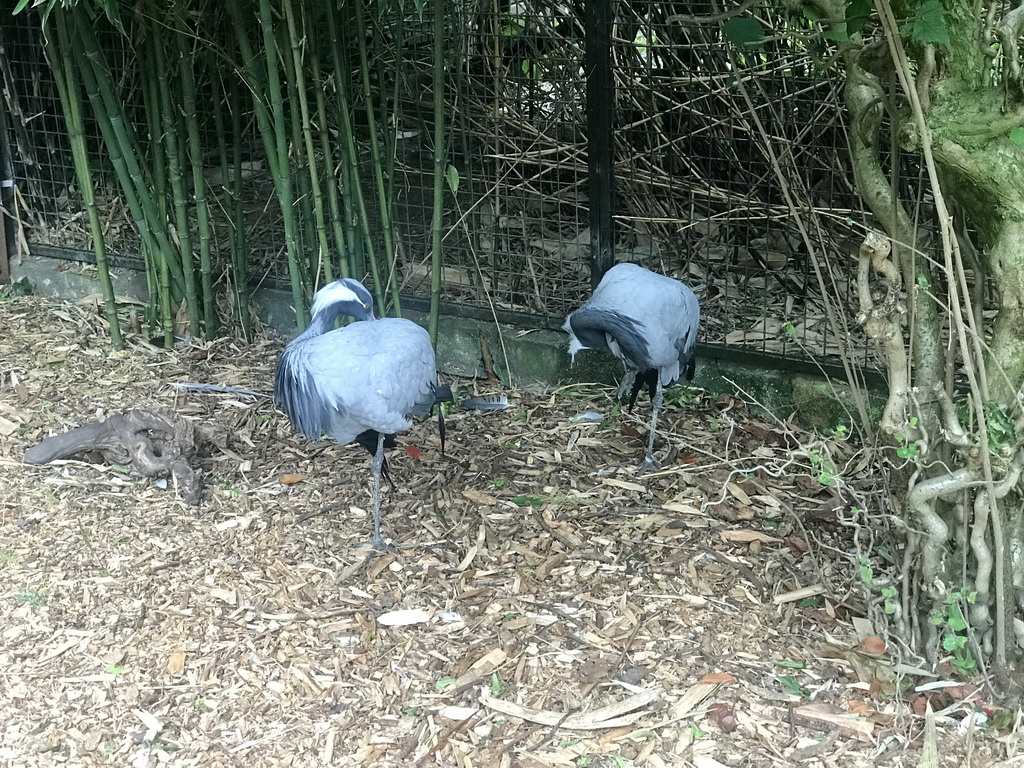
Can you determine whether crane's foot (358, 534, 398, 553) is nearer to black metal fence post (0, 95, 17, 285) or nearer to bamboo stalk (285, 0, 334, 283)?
bamboo stalk (285, 0, 334, 283)

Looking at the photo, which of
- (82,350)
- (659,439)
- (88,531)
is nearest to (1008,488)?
(659,439)

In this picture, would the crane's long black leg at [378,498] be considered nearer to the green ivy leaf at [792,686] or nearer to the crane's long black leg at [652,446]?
the crane's long black leg at [652,446]

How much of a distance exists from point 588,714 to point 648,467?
4.33 ft

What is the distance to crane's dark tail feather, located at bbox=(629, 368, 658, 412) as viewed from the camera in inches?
162

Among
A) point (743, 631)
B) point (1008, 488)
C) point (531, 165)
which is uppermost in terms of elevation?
point (531, 165)

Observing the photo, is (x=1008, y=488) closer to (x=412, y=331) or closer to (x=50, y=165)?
(x=412, y=331)

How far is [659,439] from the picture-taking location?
13.8 feet

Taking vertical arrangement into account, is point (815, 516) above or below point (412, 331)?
below

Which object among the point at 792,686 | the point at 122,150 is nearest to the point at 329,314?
the point at 122,150

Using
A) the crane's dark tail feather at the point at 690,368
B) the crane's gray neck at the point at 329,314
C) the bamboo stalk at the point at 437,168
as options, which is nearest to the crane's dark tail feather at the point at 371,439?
the crane's gray neck at the point at 329,314

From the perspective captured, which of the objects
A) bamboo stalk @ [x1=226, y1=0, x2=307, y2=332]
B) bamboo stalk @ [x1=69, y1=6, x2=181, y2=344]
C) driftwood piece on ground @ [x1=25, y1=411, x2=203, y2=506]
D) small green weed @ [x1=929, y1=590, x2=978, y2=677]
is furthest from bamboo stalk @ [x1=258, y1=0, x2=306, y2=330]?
small green weed @ [x1=929, y1=590, x2=978, y2=677]

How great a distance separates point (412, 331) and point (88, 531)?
3.89ft

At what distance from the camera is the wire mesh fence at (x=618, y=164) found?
4230 mm

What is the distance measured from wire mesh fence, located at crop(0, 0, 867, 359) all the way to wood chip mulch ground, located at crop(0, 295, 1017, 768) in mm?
581
